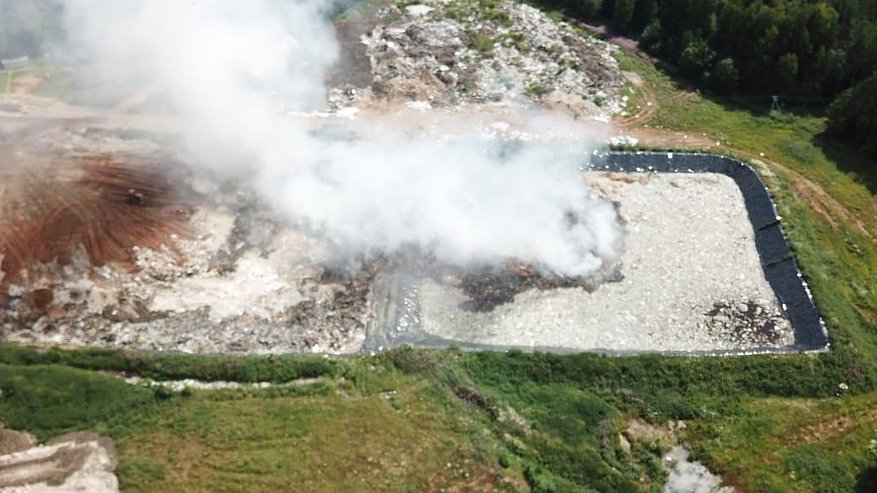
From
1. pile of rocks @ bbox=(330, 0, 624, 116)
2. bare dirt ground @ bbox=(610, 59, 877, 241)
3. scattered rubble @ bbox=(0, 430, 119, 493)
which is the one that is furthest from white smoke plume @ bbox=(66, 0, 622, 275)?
scattered rubble @ bbox=(0, 430, 119, 493)

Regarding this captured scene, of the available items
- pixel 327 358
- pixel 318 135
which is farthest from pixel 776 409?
pixel 318 135

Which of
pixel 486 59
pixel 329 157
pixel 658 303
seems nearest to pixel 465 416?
pixel 658 303

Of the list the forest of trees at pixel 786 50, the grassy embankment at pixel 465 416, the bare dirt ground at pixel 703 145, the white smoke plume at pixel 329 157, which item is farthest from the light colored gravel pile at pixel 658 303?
the forest of trees at pixel 786 50

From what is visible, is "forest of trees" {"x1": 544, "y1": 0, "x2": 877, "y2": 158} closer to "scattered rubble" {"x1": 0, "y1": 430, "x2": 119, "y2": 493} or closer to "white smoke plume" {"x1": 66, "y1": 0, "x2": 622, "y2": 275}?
"white smoke plume" {"x1": 66, "y1": 0, "x2": 622, "y2": 275}

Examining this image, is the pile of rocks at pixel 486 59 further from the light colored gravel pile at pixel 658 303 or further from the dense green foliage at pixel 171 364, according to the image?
the dense green foliage at pixel 171 364

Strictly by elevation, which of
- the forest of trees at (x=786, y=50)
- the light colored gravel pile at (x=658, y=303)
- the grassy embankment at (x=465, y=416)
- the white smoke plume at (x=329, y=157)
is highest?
the forest of trees at (x=786, y=50)

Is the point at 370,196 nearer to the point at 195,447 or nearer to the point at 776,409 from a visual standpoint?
the point at 195,447

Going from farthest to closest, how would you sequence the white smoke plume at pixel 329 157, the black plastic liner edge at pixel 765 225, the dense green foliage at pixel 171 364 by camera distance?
the white smoke plume at pixel 329 157 < the black plastic liner edge at pixel 765 225 < the dense green foliage at pixel 171 364
